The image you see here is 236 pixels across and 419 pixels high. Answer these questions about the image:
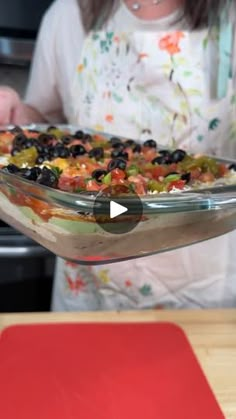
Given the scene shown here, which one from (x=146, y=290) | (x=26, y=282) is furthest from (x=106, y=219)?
(x=26, y=282)

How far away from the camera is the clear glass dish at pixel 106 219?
1.43ft

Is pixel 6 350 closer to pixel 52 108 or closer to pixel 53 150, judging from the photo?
pixel 53 150

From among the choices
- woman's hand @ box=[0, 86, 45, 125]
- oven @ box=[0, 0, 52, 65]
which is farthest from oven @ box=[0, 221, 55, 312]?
oven @ box=[0, 0, 52, 65]

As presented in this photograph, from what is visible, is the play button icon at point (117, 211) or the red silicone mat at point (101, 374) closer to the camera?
the play button icon at point (117, 211)

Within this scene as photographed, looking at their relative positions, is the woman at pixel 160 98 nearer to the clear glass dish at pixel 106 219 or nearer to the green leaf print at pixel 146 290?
the green leaf print at pixel 146 290

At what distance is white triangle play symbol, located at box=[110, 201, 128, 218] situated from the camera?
0.42 m

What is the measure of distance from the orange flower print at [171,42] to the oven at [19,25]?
43cm

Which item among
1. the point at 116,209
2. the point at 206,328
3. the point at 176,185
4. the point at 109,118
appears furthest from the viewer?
the point at 109,118

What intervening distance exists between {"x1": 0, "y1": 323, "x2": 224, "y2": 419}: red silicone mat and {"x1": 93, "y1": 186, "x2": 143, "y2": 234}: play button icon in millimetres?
202

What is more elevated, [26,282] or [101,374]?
[101,374]

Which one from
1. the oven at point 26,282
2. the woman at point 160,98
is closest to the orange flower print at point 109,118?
the woman at point 160,98

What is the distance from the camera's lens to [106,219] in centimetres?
43

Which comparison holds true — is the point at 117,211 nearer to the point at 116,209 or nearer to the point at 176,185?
the point at 116,209

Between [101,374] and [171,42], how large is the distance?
0.42 meters
